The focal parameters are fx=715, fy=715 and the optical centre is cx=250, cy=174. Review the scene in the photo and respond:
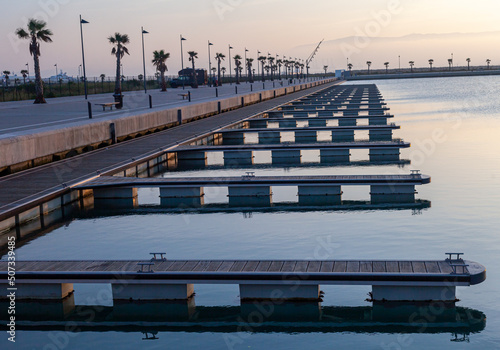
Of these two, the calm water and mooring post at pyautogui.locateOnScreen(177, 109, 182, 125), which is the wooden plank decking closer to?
the calm water

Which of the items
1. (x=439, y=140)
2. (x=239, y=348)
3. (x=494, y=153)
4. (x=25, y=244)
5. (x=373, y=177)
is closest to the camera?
(x=239, y=348)

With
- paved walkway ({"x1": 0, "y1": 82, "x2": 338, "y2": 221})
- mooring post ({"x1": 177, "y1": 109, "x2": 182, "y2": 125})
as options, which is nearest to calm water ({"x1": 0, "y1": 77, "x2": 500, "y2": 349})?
paved walkway ({"x1": 0, "y1": 82, "x2": 338, "y2": 221})

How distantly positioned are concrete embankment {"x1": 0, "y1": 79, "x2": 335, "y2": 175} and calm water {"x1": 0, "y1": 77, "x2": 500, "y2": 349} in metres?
3.70

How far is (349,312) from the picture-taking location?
10281mm

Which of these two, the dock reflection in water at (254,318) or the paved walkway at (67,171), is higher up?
the paved walkway at (67,171)

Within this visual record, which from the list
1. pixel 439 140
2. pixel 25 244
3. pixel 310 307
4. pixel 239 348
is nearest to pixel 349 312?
pixel 310 307

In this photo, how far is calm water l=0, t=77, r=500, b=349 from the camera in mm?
9633

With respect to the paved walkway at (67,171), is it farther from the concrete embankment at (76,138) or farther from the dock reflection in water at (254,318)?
the dock reflection in water at (254,318)

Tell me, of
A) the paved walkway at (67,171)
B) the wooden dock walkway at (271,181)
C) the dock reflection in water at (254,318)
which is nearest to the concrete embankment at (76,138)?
the paved walkway at (67,171)

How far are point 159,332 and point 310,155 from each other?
19.2 m

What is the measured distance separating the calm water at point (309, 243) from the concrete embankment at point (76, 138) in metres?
3.70

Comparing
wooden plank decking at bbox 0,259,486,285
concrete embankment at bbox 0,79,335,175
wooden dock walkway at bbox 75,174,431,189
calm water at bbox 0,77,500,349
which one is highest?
concrete embankment at bbox 0,79,335,175

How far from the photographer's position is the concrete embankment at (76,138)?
1988 centimetres

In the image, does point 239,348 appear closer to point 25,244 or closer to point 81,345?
point 81,345
